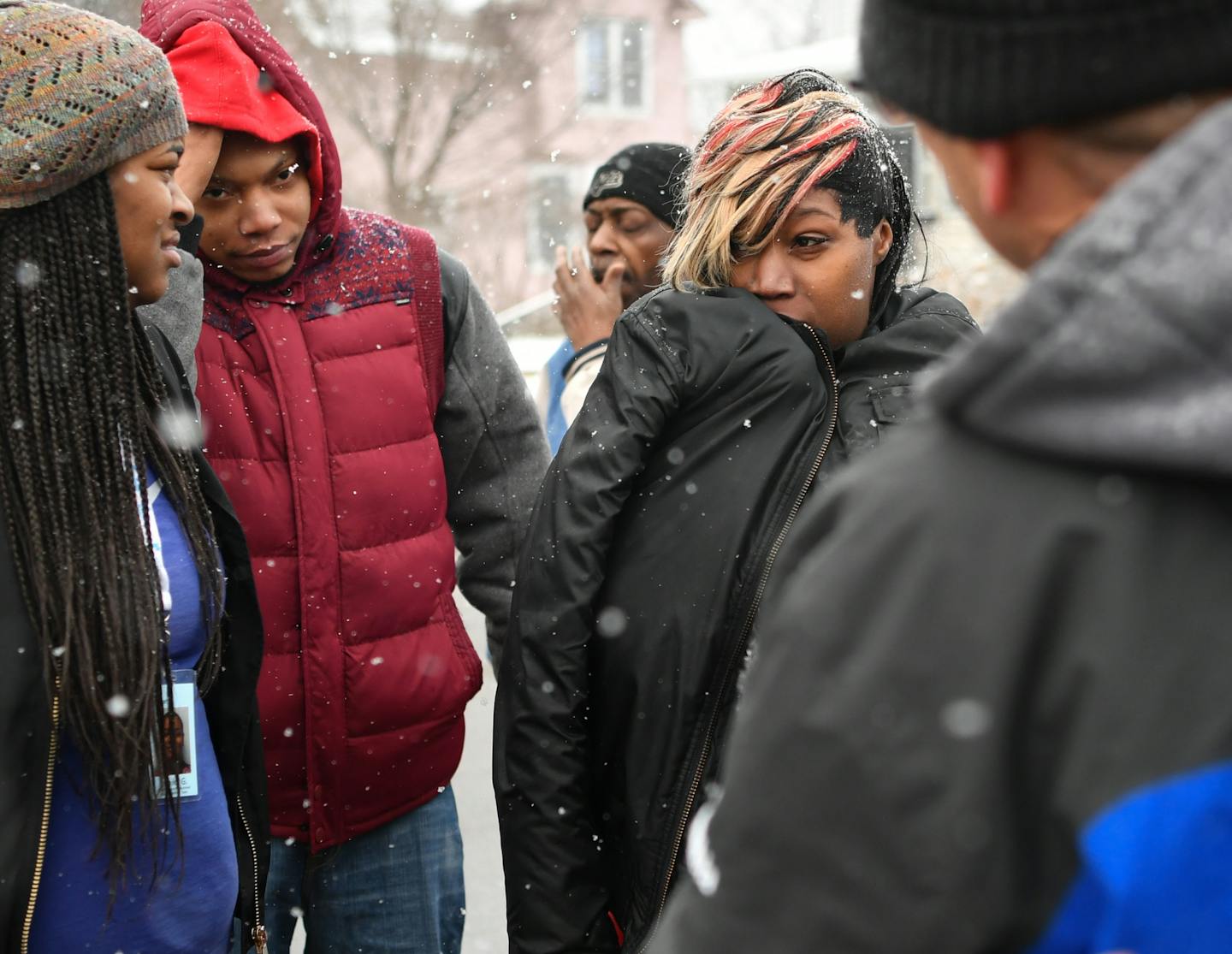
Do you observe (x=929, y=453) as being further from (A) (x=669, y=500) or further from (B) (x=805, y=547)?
(A) (x=669, y=500)

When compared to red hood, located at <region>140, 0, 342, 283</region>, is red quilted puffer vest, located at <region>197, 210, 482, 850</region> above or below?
below

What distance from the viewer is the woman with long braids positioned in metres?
1.82

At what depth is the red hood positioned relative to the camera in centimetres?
267

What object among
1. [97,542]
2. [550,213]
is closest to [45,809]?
[97,542]

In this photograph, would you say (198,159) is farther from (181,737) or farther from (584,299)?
(584,299)

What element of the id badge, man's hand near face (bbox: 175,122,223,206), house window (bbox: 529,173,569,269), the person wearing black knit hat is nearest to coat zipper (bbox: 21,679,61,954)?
the id badge

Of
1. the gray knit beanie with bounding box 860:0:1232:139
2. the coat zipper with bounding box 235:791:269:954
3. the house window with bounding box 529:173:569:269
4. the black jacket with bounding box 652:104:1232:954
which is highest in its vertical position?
the gray knit beanie with bounding box 860:0:1232:139

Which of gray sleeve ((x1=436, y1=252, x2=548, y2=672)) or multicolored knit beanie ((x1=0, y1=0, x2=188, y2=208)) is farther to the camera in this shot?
gray sleeve ((x1=436, y1=252, x2=548, y2=672))

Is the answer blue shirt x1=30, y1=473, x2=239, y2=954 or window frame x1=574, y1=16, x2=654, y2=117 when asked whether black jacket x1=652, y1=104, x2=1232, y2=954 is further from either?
window frame x1=574, y1=16, x2=654, y2=117

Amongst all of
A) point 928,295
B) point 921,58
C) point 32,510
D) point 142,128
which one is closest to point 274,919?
point 32,510

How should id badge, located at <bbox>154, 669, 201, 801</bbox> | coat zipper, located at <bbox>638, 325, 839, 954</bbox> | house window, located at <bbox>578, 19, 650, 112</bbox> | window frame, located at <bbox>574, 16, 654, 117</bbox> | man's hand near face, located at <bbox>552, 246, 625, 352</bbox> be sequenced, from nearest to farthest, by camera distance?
id badge, located at <bbox>154, 669, 201, 801</bbox> → coat zipper, located at <bbox>638, 325, 839, 954</bbox> → man's hand near face, located at <bbox>552, 246, 625, 352</bbox> → window frame, located at <bbox>574, 16, 654, 117</bbox> → house window, located at <bbox>578, 19, 650, 112</bbox>

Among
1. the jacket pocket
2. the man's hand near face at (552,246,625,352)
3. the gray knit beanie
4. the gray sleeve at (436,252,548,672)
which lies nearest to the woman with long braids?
the gray sleeve at (436,252,548,672)

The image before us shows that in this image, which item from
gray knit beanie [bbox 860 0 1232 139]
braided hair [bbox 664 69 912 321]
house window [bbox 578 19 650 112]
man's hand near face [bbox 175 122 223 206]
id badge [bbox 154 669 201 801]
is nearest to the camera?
gray knit beanie [bbox 860 0 1232 139]

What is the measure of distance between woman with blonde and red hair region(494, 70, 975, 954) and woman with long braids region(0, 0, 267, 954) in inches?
22.0
